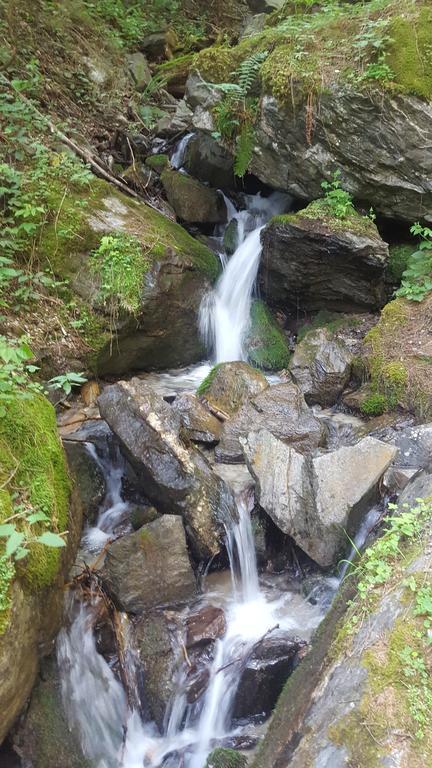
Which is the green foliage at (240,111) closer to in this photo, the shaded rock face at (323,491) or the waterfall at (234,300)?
the waterfall at (234,300)

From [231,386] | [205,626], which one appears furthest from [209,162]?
[205,626]

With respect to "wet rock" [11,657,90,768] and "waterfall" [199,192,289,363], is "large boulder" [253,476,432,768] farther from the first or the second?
"waterfall" [199,192,289,363]

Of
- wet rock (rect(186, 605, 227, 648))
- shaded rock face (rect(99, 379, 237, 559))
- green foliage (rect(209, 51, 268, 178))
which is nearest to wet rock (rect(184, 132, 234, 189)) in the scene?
green foliage (rect(209, 51, 268, 178))

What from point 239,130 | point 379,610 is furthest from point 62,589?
point 239,130

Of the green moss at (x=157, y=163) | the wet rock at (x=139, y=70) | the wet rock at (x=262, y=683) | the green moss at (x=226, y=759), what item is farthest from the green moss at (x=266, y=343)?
the wet rock at (x=139, y=70)

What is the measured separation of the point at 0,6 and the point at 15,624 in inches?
341

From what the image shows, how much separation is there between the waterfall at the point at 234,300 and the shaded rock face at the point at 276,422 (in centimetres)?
142

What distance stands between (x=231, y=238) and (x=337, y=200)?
178 centimetres

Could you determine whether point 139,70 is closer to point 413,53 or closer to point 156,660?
point 413,53

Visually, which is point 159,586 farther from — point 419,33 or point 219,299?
point 419,33

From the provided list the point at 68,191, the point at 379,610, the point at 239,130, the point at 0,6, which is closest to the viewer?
the point at 379,610

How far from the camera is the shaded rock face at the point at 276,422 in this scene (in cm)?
536

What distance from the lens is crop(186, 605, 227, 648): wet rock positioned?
12.6 ft

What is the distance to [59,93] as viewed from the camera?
27.3ft
